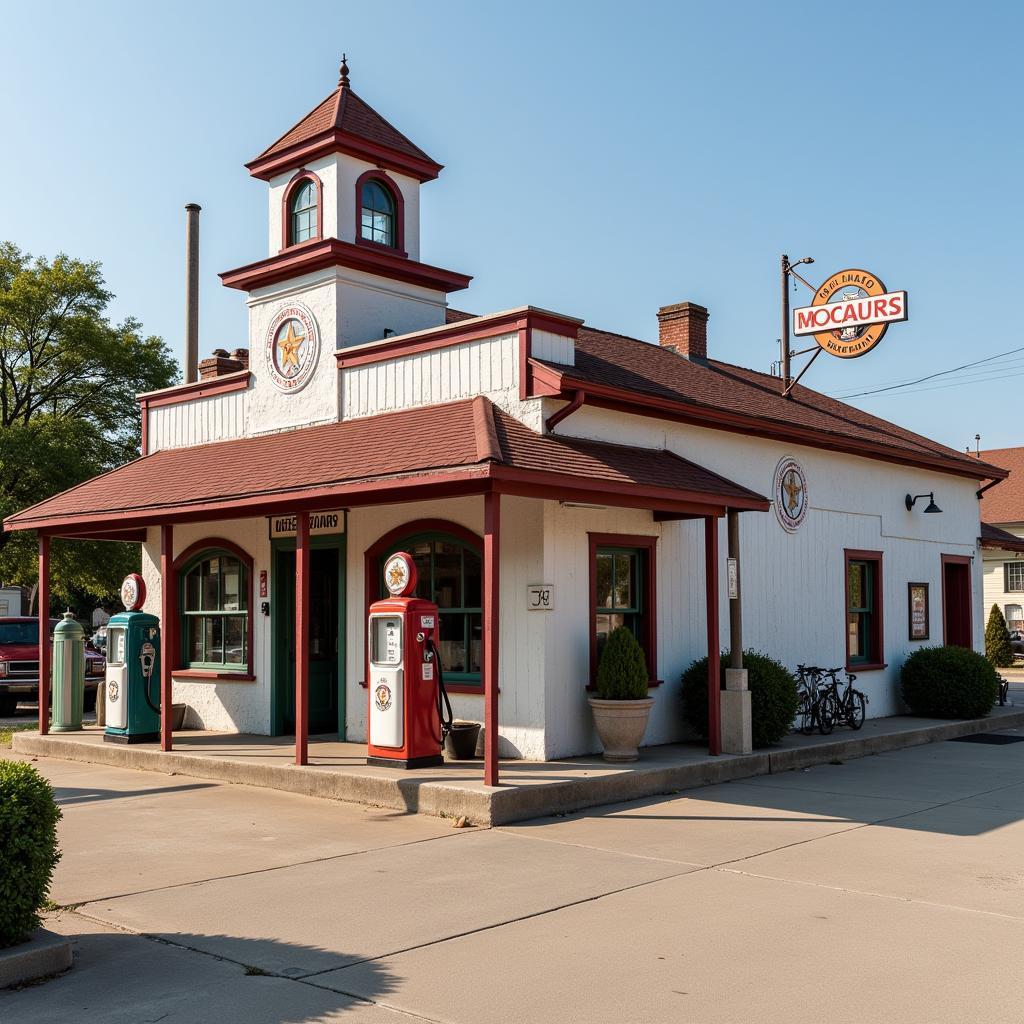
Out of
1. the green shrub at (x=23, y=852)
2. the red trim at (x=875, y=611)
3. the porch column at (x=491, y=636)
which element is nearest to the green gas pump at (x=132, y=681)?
the porch column at (x=491, y=636)

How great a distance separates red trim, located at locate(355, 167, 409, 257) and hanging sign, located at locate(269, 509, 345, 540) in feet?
11.5

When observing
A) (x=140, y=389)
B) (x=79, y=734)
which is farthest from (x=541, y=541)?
(x=140, y=389)

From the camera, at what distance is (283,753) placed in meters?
13.0

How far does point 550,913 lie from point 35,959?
286 cm

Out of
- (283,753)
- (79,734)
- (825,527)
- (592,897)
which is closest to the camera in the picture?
(592,897)

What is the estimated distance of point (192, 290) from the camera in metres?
26.0

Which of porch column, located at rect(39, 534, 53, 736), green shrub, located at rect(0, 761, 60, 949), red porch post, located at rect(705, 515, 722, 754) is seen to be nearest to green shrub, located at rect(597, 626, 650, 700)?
red porch post, located at rect(705, 515, 722, 754)

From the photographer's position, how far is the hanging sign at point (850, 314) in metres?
17.3

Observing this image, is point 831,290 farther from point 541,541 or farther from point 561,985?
point 561,985

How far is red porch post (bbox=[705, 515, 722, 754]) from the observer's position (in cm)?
1234

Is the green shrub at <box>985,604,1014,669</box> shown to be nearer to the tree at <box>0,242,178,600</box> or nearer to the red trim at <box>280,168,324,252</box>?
the tree at <box>0,242,178,600</box>

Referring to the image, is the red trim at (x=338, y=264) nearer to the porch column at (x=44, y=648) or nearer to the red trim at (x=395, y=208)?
the red trim at (x=395, y=208)

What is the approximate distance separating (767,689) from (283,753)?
5.48 m

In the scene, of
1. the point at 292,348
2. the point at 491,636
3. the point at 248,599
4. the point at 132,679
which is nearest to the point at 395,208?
the point at 292,348
